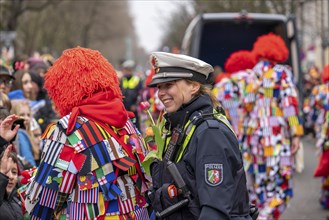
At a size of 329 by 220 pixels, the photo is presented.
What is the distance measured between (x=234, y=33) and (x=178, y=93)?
10266mm

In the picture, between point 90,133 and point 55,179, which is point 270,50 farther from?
point 55,179

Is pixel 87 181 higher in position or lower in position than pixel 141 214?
higher

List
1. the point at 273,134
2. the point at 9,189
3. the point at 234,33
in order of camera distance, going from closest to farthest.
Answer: the point at 9,189 < the point at 273,134 < the point at 234,33

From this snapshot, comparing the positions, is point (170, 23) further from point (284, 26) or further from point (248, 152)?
point (248, 152)

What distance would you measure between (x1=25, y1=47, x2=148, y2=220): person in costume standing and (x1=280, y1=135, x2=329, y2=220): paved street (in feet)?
16.9

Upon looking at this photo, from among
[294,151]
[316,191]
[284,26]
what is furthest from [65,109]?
[284,26]

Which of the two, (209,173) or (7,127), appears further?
(7,127)

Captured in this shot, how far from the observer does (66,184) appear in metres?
4.24

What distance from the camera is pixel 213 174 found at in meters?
3.72

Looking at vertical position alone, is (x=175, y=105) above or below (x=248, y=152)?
above

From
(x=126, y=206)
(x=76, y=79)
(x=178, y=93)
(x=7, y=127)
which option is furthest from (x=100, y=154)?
(x=7, y=127)

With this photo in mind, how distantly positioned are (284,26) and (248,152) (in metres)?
5.44

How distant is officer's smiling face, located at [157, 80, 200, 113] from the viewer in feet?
13.3

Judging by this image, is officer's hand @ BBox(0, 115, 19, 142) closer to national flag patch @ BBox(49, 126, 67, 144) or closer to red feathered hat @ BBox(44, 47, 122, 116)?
red feathered hat @ BBox(44, 47, 122, 116)
